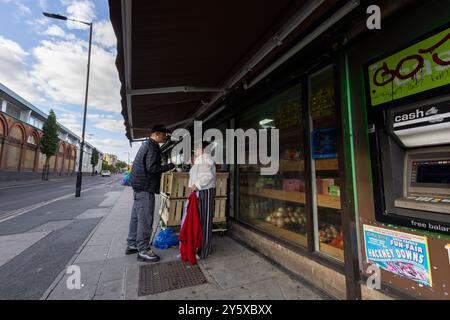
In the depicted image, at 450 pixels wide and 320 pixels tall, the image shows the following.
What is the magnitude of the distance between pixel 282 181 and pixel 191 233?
1.67m

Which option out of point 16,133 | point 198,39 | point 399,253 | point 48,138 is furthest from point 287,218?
point 16,133

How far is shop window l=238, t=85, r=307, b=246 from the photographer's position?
308cm

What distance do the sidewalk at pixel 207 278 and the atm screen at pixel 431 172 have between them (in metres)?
1.55

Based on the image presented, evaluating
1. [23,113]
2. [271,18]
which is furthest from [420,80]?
[23,113]

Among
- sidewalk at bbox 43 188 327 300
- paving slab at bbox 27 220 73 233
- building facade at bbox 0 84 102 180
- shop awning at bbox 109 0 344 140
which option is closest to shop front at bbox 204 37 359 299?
sidewalk at bbox 43 188 327 300

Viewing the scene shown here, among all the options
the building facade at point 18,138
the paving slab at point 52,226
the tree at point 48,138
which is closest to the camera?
the paving slab at point 52,226

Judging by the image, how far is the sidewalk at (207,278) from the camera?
7.66 ft

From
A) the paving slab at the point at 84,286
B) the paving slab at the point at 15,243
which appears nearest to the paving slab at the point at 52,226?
the paving slab at the point at 15,243

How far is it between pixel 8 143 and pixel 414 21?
31.6 metres

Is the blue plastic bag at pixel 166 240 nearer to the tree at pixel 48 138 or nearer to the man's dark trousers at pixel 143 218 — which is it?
the man's dark trousers at pixel 143 218

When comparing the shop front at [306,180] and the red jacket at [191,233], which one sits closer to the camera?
the shop front at [306,180]
